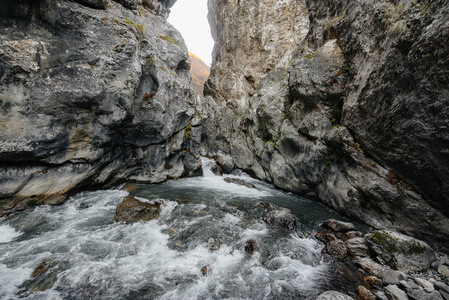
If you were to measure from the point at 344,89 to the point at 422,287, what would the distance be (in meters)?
9.78

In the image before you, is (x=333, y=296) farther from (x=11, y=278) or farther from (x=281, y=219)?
(x=11, y=278)

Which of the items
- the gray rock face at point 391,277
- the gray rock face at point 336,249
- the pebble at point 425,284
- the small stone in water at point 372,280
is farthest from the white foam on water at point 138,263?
the pebble at point 425,284

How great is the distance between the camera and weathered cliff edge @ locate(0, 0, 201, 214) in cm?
771

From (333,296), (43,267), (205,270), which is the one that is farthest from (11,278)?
(333,296)

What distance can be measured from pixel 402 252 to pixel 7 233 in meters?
13.8

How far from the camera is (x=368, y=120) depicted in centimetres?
883

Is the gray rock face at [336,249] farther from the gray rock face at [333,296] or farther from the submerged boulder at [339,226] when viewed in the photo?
the gray rock face at [333,296]

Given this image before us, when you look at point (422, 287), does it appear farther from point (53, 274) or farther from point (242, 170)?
point (242, 170)

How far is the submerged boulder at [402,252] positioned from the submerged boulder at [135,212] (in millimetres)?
8833

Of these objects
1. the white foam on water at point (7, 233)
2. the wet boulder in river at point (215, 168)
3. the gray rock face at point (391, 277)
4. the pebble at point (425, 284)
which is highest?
the pebble at point (425, 284)

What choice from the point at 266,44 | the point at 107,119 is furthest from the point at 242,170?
the point at 266,44

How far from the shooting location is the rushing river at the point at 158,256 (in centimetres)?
509

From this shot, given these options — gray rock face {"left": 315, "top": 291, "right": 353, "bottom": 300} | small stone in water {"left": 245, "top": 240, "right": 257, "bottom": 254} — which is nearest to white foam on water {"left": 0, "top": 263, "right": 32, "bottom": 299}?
small stone in water {"left": 245, "top": 240, "right": 257, "bottom": 254}

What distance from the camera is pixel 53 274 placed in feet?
17.2
